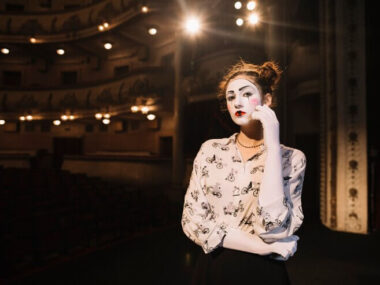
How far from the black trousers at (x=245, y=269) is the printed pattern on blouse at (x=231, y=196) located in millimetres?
114

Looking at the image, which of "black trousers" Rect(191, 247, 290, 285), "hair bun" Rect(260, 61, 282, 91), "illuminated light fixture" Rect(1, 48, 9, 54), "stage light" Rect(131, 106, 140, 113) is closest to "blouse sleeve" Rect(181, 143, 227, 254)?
"black trousers" Rect(191, 247, 290, 285)

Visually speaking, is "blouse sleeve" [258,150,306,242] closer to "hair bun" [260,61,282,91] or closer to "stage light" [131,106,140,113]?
"hair bun" [260,61,282,91]

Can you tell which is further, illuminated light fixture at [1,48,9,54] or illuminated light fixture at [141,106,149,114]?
illuminated light fixture at [1,48,9,54]

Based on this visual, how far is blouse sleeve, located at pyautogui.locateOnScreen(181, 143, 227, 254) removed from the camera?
4.22 ft

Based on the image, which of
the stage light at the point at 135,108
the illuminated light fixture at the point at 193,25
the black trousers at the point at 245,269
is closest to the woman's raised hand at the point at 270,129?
the black trousers at the point at 245,269

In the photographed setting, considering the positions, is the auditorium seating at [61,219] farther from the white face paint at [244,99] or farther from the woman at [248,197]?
the white face paint at [244,99]

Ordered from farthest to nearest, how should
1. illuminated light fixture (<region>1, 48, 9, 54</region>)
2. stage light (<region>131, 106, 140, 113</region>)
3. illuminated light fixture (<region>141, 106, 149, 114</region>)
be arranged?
1. illuminated light fixture (<region>1, 48, 9, 54</region>)
2. stage light (<region>131, 106, 140, 113</region>)
3. illuminated light fixture (<region>141, 106, 149, 114</region>)

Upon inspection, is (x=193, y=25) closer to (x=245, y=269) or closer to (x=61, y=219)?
(x=61, y=219)

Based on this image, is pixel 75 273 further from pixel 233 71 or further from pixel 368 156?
pixel 368 156

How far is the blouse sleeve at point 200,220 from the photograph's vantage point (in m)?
1.29

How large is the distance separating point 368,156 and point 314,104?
3.24m

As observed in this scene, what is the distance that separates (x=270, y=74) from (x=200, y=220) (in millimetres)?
841

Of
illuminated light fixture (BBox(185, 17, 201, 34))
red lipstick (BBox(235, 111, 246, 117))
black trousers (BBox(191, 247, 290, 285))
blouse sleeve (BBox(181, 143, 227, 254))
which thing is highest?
illuminated light fixture (BBox(185, 17, 201, 34))

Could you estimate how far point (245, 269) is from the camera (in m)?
1.31
